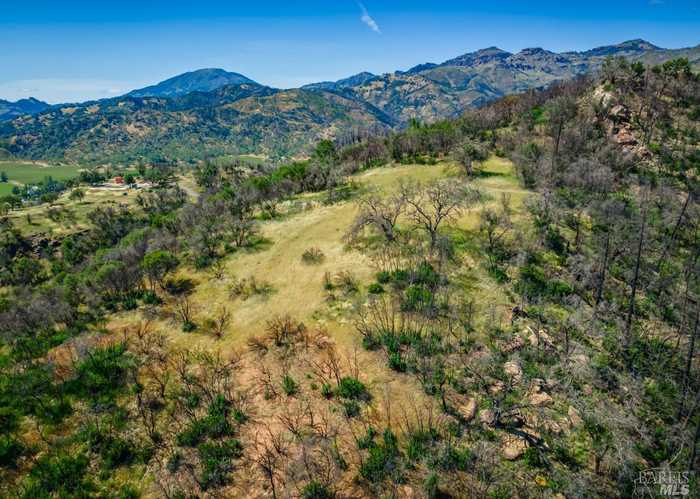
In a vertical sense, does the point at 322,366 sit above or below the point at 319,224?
below

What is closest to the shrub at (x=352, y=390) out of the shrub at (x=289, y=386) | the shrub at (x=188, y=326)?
the shrub at (x=289, y=386)

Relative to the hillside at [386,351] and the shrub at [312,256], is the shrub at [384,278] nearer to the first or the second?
the hillside at [386,351]

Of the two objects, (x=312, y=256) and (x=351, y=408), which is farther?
(x=312, y=256)

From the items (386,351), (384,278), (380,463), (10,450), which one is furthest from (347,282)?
(10,450)

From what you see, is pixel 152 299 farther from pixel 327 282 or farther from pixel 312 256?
pixel 327 282

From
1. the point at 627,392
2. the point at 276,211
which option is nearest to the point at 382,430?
the point at 627,392

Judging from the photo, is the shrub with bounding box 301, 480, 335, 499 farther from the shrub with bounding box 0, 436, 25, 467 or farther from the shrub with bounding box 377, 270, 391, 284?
the shrub with bounding box 377, 270, 391, 284

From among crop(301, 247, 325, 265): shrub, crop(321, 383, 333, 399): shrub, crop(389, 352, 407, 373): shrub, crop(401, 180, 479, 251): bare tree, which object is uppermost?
crop(401, 180, 479, 251): bare tree

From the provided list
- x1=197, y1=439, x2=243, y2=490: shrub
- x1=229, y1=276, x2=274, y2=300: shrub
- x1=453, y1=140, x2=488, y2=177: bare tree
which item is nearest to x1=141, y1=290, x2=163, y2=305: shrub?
x1=229, y1=276, x2=274, y2=300: shrub

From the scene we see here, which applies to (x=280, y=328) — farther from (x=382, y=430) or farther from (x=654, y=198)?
(x=654, y=198)
